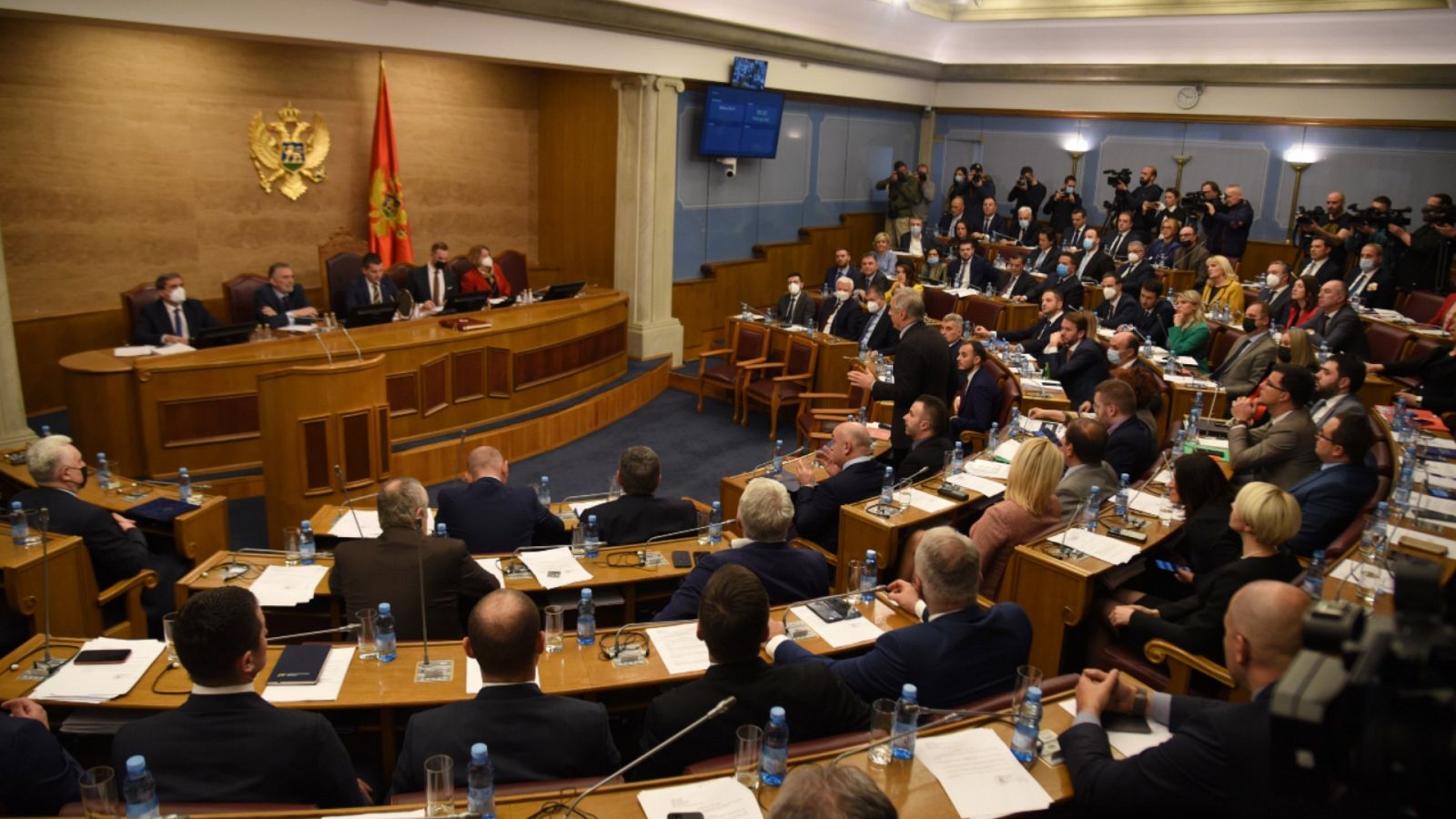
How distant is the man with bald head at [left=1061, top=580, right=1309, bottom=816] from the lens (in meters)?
2.09

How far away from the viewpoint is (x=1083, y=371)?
7078 mm

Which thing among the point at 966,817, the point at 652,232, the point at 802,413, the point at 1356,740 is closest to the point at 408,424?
the point at 802,413

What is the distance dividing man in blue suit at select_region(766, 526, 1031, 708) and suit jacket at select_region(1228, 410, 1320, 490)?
2801 mm

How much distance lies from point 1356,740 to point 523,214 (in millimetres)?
11022

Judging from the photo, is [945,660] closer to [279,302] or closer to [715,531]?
[715,531]

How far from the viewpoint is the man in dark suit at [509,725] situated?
2.53 meters

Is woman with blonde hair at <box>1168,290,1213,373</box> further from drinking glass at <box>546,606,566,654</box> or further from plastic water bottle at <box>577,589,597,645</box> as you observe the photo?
drinking glass at <box>546,606,566,654</box>

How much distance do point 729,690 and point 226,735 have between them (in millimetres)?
1274

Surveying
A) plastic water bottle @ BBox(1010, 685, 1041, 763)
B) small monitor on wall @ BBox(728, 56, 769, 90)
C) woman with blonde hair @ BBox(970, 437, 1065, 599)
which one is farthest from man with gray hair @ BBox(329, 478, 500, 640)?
small monitor on wall @ BBox(728, 56, 769, 90)

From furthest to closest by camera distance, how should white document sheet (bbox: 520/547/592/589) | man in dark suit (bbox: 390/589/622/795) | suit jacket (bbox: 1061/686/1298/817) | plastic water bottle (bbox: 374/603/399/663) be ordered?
1. white document sheet (bbox: 520/547/592/589)
2. plastic water bottle (bbox: 374/603/399/663)
3. man in dark suit (bbox: 390/589/622/795)
4. suit jacket (bbox: 1061/686/1298/817)

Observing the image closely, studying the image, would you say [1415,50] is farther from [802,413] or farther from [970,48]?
[802,413]

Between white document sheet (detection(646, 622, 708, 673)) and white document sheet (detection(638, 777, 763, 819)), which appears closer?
white document sheet (detection(638, 777, 763, 819))

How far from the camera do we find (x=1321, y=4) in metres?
11.0

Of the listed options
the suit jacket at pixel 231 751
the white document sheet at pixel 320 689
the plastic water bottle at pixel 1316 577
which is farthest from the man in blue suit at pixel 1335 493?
the suit jacket at pixel 231 751
